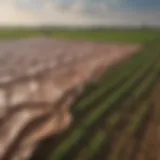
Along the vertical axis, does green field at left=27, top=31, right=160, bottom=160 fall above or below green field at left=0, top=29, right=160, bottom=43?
Answer: below

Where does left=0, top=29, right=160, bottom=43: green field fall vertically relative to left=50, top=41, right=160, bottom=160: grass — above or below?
above

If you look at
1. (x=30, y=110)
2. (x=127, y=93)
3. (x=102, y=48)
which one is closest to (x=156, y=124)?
(x=127, y=93)

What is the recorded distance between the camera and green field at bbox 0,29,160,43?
692 millimetres

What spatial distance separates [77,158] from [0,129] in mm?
117

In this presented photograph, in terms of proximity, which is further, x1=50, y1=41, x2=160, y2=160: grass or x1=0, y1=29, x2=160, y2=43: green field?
x1=0, y1=29, x2=160, y2=43: green field

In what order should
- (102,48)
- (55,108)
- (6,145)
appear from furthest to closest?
1. (102,48)
2. (55,108)
3. (6,145)

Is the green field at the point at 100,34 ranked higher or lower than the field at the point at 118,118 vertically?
higher

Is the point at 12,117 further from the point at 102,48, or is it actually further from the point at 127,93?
the point at 102,48

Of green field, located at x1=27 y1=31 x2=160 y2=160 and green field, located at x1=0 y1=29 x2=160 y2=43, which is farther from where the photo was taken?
green field, located at x1=0 y1=29 x2=160 y2=43

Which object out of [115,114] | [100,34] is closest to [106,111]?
[115,114]

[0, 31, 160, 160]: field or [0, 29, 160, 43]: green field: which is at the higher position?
[0, 29, 160, 43]: green field

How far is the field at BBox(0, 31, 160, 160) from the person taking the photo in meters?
0.42

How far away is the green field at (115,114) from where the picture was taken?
42cm

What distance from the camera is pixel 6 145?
0.38 m
